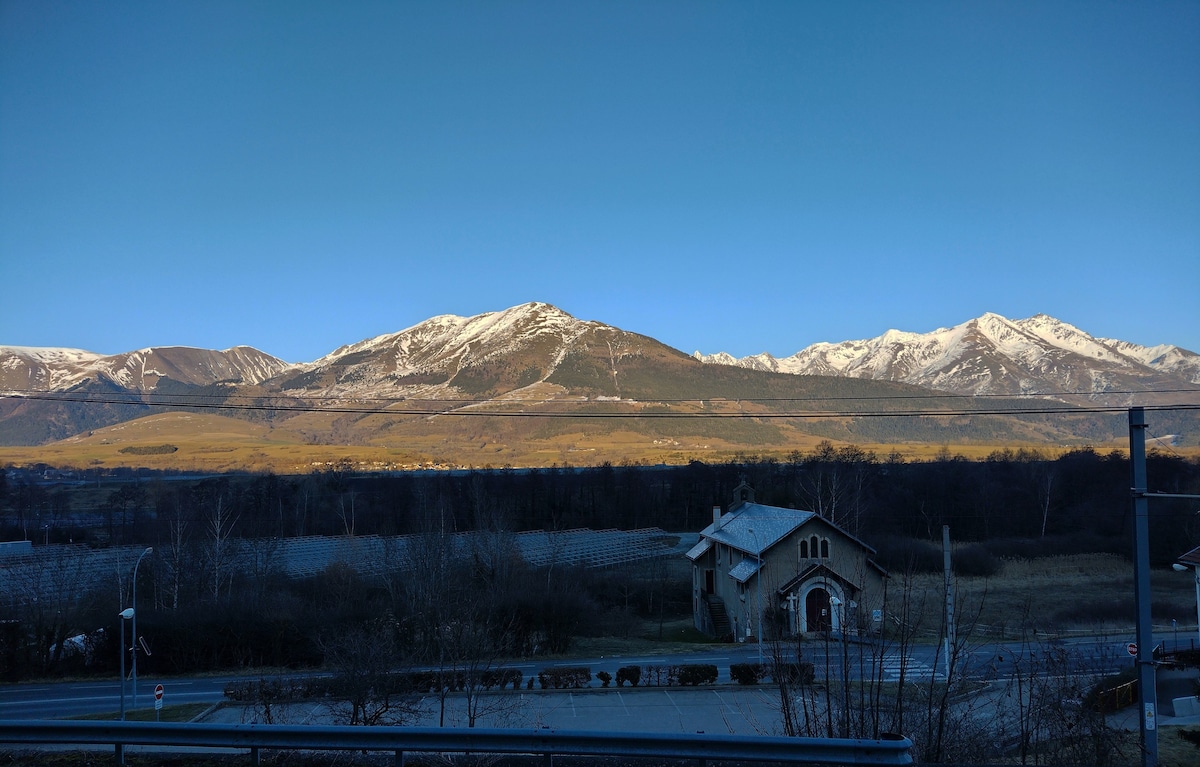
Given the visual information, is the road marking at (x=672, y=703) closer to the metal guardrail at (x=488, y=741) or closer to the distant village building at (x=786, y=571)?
the distant village building at (x=786, y=571)

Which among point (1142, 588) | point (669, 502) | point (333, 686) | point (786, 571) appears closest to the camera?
point (1142, 588)

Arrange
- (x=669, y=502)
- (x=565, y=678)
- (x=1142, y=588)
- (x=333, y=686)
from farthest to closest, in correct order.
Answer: (x=669, y=502) → (x=565, y=678) → (x=333, y=686) → (x=1142, y=588)

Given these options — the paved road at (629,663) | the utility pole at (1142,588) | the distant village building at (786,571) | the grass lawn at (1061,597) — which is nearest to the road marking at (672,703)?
the paved road at (629,663)

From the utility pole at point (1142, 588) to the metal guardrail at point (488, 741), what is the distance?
6.05m

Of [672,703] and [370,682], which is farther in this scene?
[672,703]

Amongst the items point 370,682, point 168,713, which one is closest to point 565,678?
point 370,682

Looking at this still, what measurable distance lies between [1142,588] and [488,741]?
29.6 feet

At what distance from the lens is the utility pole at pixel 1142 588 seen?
390 inches

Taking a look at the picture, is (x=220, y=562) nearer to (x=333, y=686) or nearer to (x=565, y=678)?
(x=565, y=678)

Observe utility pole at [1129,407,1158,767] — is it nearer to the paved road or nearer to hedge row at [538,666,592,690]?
the paved road

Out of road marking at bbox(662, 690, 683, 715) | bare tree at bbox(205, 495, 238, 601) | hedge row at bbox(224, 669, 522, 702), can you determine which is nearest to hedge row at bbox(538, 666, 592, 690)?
hedge row at bbox(224, 669, 522, 702)

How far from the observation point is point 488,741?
6.05 m

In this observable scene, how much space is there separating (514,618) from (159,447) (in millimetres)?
163973

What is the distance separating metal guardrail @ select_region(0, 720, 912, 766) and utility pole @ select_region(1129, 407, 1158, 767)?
6.05 m
